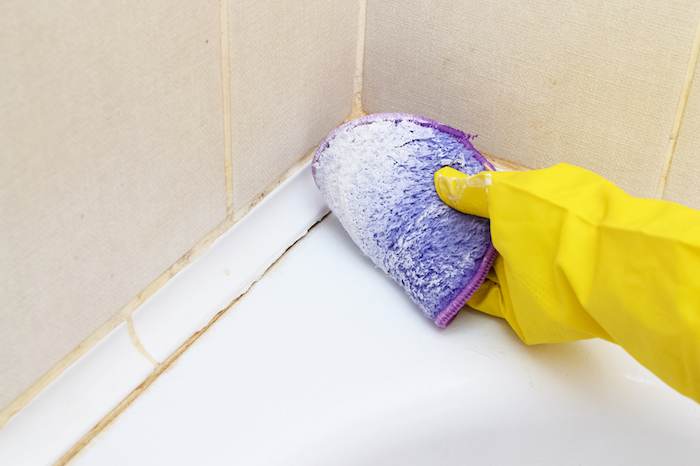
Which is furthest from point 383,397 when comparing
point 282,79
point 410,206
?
point 282,79

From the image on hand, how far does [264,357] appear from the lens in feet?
1.82

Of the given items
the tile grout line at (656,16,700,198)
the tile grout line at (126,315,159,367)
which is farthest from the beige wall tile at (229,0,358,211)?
the tile grout line at (656,16,700,198)

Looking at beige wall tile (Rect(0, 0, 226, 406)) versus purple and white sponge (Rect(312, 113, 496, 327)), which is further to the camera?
purple and white sponge (Rect(312, 113, 496, 327))

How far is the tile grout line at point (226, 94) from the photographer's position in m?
0.52

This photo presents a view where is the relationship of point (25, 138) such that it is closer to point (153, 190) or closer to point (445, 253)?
point (153, 190)

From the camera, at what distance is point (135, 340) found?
0.53 m

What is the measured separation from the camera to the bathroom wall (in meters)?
0.40

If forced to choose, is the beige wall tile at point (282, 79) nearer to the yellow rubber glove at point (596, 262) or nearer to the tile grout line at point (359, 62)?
the tile grout line at point (359, 62)

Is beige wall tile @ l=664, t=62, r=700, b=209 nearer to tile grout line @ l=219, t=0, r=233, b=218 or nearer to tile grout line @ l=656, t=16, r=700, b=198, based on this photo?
tile grout line @ l=656, t=16, r=700, b=198

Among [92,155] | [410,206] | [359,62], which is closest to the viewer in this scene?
[92,155]

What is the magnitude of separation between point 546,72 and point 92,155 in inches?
13.6

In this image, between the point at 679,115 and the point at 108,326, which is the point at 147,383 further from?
the point at 679,115

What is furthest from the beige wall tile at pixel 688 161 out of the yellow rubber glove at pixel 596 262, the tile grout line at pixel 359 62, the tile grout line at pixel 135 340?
the tile grout line at pixel 135 340

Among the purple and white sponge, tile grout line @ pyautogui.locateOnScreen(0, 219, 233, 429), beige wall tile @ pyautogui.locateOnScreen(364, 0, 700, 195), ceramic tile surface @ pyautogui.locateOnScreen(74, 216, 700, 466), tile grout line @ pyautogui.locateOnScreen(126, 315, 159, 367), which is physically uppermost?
beige wall tile @ pyautogui.locateOnScreen(364, 0, 700, 195)
